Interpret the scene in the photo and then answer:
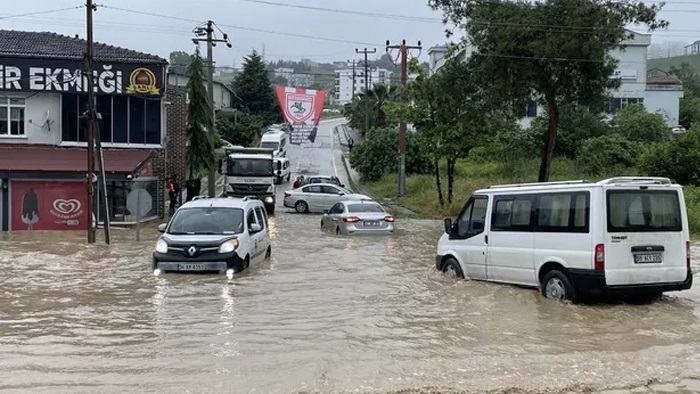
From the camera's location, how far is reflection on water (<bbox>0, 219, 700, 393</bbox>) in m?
7.78

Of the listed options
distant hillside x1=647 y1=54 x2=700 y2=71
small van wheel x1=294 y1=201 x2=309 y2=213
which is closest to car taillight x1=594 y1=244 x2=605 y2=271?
small van wheel x1=294 y1=201 x2=309 y2=213

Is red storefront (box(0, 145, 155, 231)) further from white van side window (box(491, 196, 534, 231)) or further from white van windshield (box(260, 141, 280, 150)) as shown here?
white van windshield (box(260, 141, 280, 150))

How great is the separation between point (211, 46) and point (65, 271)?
25.4m

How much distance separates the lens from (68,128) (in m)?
33.7

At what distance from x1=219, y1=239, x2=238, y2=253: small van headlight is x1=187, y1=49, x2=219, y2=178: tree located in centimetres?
2673

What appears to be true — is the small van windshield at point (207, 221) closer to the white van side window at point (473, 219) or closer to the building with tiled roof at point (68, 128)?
the white van side window at point (473, 219)

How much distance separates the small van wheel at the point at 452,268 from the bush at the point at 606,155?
31.3m

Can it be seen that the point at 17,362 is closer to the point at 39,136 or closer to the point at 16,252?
the point at 16,252

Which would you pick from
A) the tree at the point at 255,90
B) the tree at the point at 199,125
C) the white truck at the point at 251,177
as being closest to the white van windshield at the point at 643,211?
the white truck at the point at 251,177

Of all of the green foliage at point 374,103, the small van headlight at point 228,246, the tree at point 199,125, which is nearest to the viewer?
the small van headlight at point 228,246

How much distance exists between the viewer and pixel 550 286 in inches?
478

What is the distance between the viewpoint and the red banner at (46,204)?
29.4m

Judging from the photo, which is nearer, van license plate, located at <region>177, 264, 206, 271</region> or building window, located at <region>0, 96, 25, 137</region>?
van license plate, located at <region>177, 264, 206, 271</region>

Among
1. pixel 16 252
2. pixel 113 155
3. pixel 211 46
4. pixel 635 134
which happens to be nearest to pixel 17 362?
pixel 16 252
